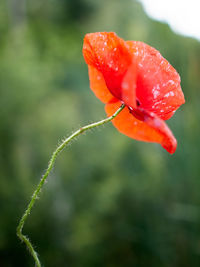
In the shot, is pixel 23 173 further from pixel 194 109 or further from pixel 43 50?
Result: pixel 43 50

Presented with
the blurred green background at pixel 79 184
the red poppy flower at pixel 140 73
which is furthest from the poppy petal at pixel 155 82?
the blurred green background at pixel 79 184

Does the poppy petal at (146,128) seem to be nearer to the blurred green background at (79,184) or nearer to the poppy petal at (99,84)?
the poppy petal at (99,84)

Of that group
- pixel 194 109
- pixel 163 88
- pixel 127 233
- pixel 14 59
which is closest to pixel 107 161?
pixel 127 233

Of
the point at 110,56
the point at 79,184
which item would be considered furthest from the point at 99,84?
the point at 79,184

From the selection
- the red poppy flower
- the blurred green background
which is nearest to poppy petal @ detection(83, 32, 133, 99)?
the red poppy flower

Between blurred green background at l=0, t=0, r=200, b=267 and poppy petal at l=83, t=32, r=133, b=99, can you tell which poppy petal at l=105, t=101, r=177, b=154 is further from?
blurred green background at l=0, t=0, r=200, b=267

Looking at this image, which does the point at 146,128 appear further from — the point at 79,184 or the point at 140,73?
the point at 79,184
